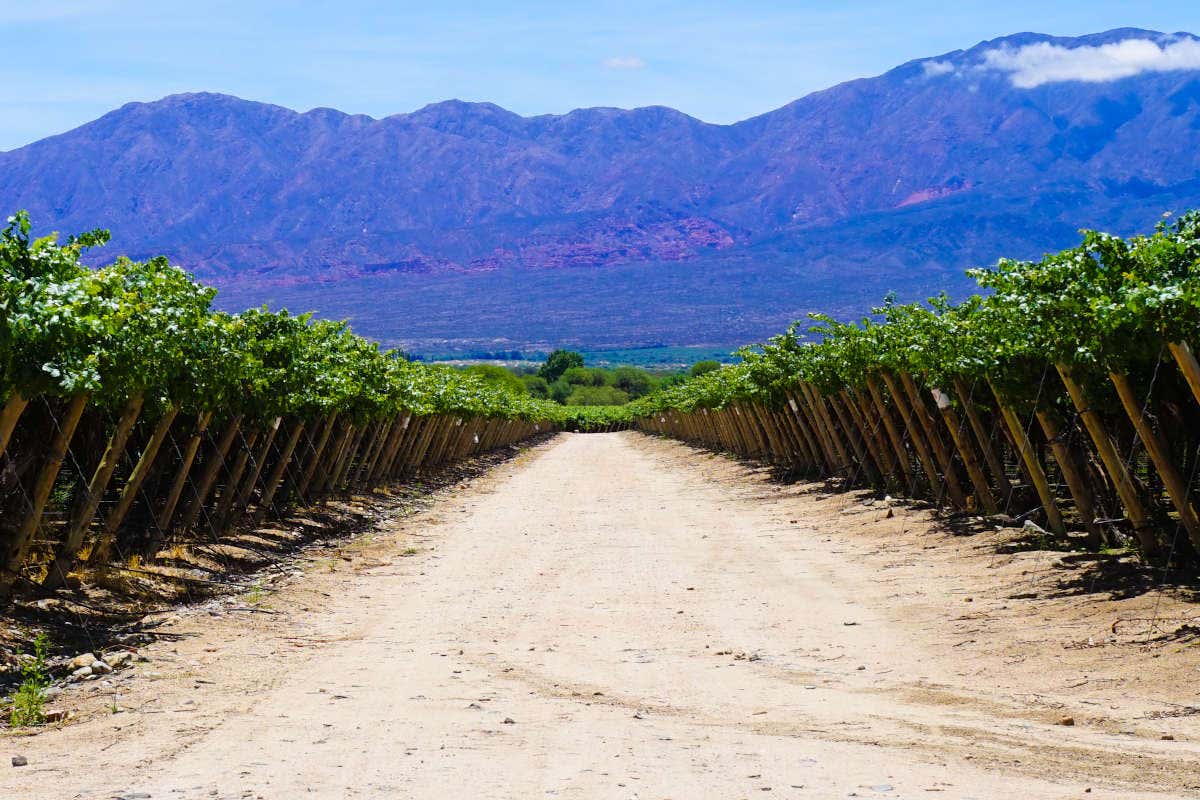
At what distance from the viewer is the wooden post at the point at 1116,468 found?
10984 millimetres

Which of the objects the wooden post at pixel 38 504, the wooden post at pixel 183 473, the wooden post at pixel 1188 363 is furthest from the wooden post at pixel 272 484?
the wooden post at pixel 1188 363

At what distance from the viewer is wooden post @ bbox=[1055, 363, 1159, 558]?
10984mm

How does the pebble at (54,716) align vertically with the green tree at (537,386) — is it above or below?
below

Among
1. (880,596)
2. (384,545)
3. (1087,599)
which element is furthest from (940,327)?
(384,545)

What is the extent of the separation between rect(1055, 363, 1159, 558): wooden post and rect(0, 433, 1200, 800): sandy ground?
0.59 m

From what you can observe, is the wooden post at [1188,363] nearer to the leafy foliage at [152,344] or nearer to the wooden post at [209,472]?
the leafy foliage at [152,344]

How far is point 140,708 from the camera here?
24.9 ft

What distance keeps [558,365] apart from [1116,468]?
530 feet

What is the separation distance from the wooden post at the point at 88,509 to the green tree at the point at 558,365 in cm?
15848

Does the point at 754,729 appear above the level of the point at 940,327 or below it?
below

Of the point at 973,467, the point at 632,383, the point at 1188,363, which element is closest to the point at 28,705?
the point at 1188,363

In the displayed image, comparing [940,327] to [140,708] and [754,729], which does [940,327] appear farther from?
[140,708]

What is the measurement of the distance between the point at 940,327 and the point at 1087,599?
5.26m

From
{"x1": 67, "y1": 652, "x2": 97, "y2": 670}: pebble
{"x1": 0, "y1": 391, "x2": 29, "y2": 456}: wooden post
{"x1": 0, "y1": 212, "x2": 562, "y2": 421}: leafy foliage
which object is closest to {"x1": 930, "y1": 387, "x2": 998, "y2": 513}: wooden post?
{"x1": 0, "y1": 212, "x2": 562, "y2": 421}: leafy foliage
